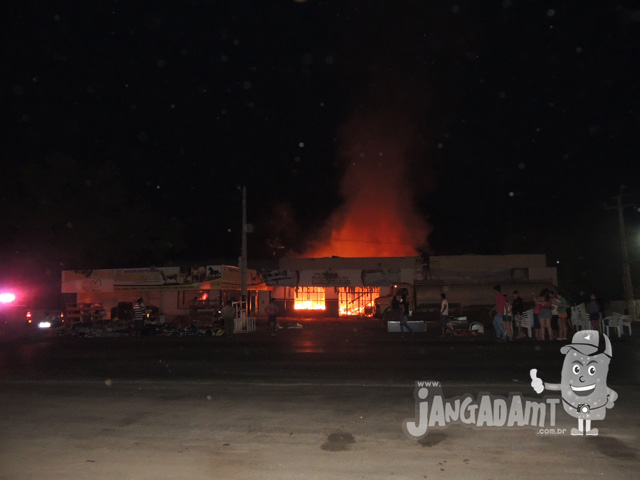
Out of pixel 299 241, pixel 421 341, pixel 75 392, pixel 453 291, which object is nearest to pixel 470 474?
pixel 75 392

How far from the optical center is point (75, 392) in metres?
9.67

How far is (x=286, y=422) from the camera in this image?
728cm

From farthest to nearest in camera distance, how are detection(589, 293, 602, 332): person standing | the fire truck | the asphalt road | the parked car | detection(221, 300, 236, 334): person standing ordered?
the parked car < the fire truck < detection(221, 300, 236, 334): person standing < detection(589, 293, 602, 332): person standing < the asphalt road

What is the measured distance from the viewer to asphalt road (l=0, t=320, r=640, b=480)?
18.3 feet

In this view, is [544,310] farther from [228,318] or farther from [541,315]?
[228,318]

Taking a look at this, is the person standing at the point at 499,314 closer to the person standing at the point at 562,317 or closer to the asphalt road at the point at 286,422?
the person standing at the point at 562,317

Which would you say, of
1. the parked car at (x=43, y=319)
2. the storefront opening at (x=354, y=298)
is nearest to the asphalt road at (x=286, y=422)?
the parked car at (x=43, y=319)

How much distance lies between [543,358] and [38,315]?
20.5 metres

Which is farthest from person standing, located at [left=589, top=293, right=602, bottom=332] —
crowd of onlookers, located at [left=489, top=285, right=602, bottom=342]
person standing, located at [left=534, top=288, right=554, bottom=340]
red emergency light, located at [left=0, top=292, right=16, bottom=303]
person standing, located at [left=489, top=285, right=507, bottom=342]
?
red emergency light, located at [left=0, top=292, right=16, bottom=303]

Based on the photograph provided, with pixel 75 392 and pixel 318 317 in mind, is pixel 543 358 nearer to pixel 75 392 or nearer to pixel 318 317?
pixel 75 392

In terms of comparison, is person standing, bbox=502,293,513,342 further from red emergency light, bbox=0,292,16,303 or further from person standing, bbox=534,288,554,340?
red emergency light, bbox=0,292,16,303

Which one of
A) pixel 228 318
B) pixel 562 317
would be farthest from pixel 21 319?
pixel 562 317

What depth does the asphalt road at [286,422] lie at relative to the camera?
18.3ft

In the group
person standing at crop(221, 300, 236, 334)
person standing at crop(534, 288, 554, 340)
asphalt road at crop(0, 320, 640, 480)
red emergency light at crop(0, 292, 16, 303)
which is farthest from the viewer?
red emergency light at crop(0, 292, 16, 303)
